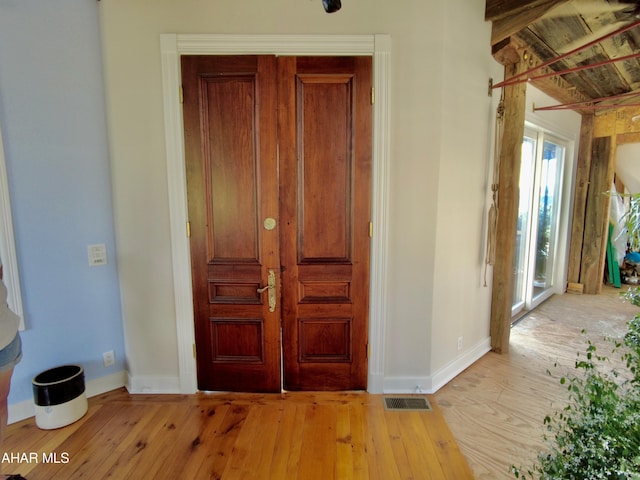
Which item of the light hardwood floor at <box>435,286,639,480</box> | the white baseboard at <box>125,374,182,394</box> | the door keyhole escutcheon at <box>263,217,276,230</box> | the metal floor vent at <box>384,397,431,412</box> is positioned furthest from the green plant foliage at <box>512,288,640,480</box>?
the white baseboard at <box>125,374,182,394</box>

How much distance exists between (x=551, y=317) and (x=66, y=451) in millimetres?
4561

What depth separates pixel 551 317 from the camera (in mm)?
3639

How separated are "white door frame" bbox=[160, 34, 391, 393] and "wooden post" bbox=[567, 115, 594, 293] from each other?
3.97 metres

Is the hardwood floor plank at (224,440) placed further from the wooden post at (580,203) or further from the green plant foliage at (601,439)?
the wooden post at (580,203)

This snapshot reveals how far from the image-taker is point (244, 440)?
1808 millimetres

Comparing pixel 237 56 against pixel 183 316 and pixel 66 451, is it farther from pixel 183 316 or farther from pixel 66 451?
pixel 66 451

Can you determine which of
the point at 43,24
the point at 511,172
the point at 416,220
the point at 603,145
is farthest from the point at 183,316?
the point at 603,145

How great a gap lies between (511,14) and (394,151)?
54.3 inches

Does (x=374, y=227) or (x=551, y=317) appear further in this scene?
(x=551, y=317)

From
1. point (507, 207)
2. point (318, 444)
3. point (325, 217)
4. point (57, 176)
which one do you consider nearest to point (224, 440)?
point (318, 444)

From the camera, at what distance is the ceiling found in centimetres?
211

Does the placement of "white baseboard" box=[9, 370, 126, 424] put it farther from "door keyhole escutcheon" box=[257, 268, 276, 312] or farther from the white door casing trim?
"door keyhole escutcheon" box=[257, 268, 276, 312]

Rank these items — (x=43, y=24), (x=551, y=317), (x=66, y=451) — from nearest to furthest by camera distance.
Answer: (x=66, y=451)
(x=43, y=24)
(x=551, y=317)

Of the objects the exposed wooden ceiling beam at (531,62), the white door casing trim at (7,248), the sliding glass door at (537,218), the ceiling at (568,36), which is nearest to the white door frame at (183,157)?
the white door casing trim at (7,248)
